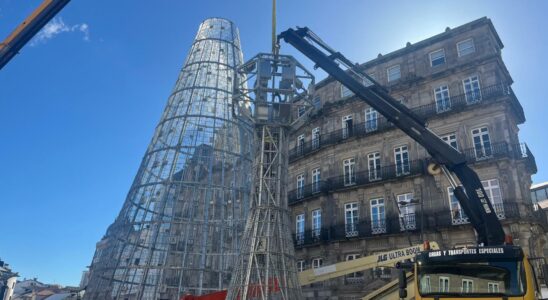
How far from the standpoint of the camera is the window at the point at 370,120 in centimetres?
2955

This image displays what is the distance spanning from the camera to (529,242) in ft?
69.6

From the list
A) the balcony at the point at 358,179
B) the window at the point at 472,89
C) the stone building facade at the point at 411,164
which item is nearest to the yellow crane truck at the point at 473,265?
the stone building facade at the point at 411,164

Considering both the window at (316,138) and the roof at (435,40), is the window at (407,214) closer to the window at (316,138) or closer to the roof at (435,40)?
the window at (316,138)

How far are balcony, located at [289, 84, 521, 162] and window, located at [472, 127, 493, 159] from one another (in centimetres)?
167

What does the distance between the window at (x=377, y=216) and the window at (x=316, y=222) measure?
14.2 feet

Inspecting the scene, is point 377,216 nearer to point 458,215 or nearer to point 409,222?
point 409,222

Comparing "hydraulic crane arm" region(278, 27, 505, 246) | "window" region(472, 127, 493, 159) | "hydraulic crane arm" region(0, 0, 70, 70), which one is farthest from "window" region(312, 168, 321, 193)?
"hydraulic crane arm" region(0, 0, 70, 70)

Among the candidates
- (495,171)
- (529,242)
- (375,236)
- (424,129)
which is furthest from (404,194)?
(424,129)

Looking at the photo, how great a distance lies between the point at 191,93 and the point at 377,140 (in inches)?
553

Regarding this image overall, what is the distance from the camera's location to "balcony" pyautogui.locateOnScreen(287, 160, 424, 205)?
26.2 meters

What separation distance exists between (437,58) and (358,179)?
1044cm

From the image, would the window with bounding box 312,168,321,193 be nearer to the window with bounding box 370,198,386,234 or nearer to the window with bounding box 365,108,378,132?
the window with bounding box 370,198,386,234

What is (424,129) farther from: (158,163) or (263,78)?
(158,163)

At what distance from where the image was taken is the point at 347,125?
3147 cm
